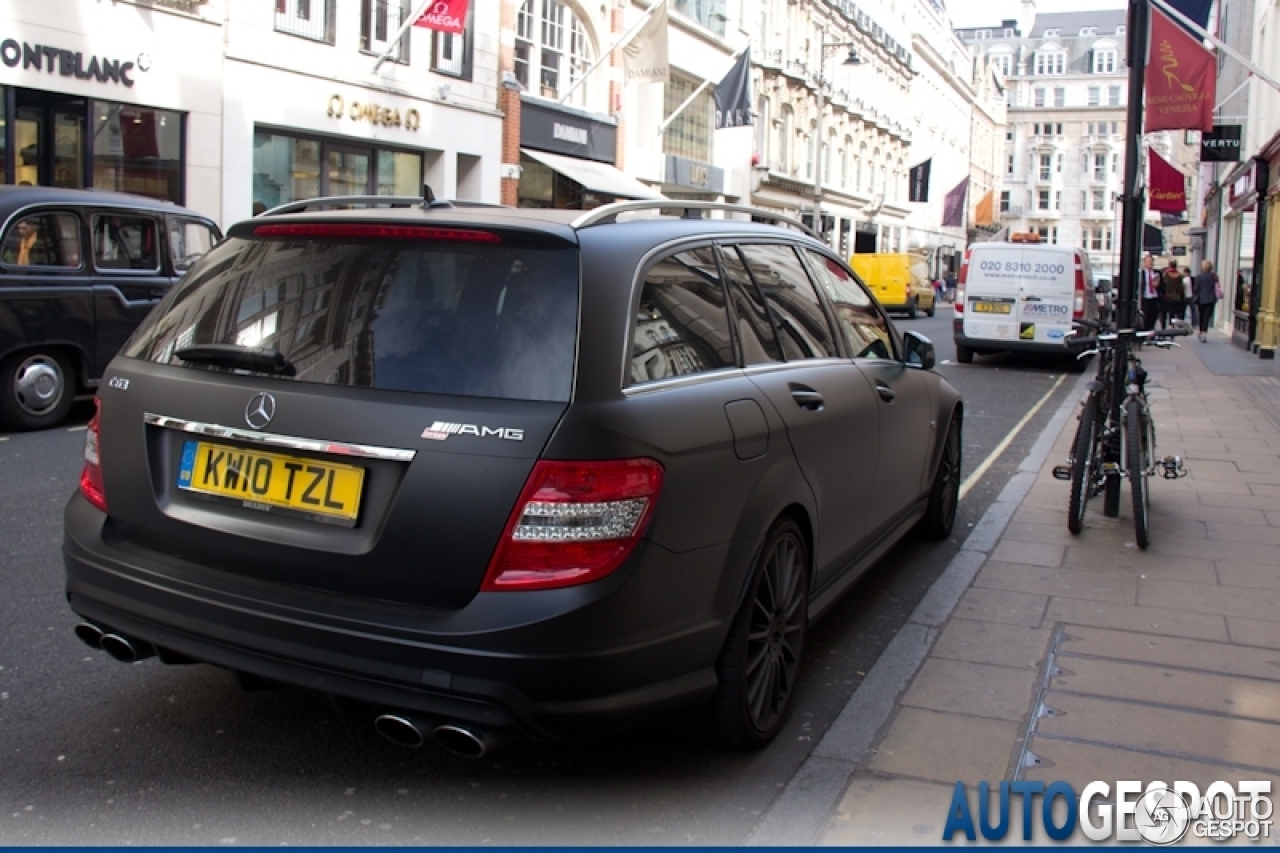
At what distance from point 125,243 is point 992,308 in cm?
1293

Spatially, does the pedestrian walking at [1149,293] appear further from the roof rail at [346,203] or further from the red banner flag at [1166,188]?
the roof rail at [346,203]

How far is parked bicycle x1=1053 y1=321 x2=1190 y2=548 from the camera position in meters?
6.59

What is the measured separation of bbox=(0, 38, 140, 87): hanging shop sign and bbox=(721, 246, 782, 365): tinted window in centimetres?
1527

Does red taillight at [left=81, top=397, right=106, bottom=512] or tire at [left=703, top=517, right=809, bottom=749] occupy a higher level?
red taillight at [left=81, top=397, right=106, bottom=512]

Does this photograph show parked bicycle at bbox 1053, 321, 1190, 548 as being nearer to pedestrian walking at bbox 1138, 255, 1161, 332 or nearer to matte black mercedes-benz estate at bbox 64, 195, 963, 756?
matte black mercedes-benz estate at bbox 64, 195, 963, 756

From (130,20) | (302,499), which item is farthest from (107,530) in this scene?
(130,20)

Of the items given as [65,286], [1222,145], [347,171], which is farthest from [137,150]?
[1222,145]

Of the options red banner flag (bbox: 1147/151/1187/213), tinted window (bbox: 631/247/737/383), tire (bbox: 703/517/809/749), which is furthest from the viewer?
red banner flag (bbox: 1147/151/1187/213)

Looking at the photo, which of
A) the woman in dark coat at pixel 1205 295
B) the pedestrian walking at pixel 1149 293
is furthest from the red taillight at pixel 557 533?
the woman in dark coat at pixel 1205 295

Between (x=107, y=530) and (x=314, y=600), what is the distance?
823 millimetres

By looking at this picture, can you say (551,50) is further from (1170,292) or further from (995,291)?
(1170,292)

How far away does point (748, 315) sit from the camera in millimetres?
4145

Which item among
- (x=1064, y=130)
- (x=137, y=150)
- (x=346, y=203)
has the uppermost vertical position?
(x=1064, y=130)

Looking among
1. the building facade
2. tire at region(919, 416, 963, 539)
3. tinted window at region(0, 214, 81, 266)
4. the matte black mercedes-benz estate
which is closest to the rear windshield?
the matte black mercedes-benz estate
